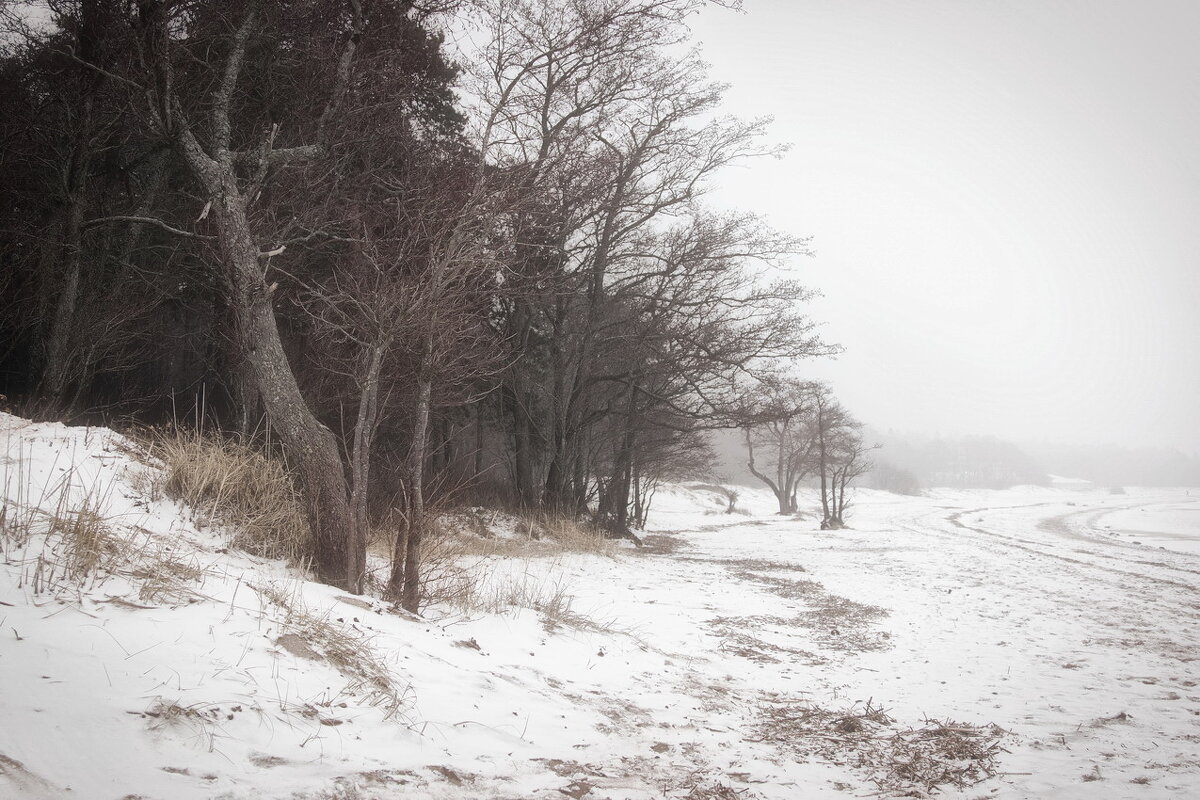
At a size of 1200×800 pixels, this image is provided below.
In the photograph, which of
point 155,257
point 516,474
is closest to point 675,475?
point 516,474

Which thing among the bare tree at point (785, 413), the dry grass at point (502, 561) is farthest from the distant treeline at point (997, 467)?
the dry grass at point (502, 561)

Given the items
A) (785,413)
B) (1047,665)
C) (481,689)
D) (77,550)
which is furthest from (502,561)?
(785,413)

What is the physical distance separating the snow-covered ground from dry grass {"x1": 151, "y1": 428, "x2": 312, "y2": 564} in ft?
0.72

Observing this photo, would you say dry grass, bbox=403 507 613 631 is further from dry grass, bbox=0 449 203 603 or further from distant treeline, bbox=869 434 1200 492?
distant treeline, bbox=869 434 1200 492

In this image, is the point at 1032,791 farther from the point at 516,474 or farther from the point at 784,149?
the point at 784,149

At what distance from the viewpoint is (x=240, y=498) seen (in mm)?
5281

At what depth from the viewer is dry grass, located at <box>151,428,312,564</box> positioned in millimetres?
5004

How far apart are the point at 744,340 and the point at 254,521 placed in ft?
35.3

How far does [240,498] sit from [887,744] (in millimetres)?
5403

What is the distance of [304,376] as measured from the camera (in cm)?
1009

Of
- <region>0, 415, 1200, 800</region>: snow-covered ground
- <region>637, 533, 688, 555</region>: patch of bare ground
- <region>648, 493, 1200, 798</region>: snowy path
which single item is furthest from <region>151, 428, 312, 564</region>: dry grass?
<region>637, 533, 688, 555</region>: patch of bare ground

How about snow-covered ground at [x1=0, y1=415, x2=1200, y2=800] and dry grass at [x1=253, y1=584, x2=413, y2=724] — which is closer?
snow-covered ground at [x1=0, y1=415, x2=1200, y2=800]

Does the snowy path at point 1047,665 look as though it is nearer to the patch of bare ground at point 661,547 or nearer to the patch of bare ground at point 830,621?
the patch of bare ground at point 830,621

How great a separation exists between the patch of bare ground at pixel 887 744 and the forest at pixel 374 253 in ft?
9.83
